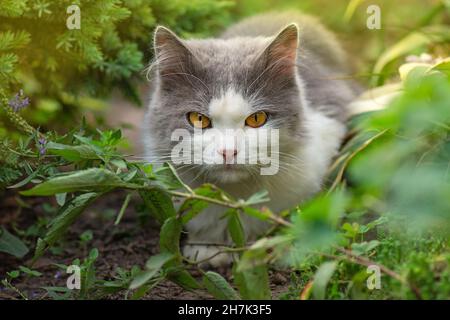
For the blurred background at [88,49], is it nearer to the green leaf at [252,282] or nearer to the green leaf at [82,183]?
the green leaf at [82,183]

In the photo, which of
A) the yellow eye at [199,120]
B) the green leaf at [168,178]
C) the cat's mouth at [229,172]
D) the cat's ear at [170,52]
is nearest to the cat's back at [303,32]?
the cat's ear at [170,52]

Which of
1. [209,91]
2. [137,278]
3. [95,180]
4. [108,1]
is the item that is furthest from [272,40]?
[137,278]

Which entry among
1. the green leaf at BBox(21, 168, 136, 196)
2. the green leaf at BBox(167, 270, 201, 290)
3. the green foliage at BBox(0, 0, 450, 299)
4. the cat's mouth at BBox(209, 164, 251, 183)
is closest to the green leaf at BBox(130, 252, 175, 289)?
the green foliage at BBox(0, 0, 450, 299)

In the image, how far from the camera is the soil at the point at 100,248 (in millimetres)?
2064

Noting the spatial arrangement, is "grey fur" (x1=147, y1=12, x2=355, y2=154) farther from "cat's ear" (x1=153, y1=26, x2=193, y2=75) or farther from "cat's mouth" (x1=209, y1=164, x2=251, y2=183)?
"cat's mouth" (x1=209, y1=164, x2=251, y2=183)

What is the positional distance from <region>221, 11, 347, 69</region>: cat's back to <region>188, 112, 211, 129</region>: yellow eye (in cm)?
88

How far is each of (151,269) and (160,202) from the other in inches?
9.9

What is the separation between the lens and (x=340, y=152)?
2576 mm

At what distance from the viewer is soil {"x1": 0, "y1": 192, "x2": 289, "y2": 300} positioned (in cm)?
206

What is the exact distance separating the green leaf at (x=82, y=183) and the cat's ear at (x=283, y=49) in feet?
2.77

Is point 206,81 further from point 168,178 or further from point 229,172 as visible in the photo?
point 168,178

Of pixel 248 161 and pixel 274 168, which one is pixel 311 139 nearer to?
pixel 274 168

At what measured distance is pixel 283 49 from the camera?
2.25 meters

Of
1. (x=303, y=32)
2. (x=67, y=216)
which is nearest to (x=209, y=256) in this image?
(x=67, y=216)
